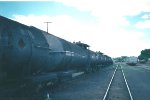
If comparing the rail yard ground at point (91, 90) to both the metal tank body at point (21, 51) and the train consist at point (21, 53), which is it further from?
the metal tank body at point (21, 51)

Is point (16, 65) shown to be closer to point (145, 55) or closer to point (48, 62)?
point (48, 62)

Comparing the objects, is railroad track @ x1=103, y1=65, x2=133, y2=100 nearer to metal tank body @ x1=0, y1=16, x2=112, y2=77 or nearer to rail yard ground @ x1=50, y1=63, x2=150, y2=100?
rail yard ground @ x1=50, y1=63, x2=150, y2=100

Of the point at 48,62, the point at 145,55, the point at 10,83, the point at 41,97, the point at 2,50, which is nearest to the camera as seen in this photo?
the point at 2,50

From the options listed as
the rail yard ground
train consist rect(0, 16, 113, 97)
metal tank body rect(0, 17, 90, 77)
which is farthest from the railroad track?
metal tank body rect(0, 17, 90, 77)

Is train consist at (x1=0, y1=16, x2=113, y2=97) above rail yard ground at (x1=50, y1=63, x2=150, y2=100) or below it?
above

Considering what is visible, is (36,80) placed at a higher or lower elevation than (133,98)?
higher

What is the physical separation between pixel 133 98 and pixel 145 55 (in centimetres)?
14294

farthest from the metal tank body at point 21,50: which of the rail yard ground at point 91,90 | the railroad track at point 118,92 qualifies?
the railroad track at point 118,92

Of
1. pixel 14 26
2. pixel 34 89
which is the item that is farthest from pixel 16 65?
pixel 34 89

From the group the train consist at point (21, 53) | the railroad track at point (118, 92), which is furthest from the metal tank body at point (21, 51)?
the railroad track at point (118, 92)

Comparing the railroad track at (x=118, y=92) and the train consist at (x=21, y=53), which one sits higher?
the train consist at (x=21, y=53)

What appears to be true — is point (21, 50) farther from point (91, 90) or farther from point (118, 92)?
point (118, 92)

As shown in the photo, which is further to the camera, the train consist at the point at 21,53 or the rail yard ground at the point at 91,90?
the rail yard ground at the point at 91,90

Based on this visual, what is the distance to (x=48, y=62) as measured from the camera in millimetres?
12109
